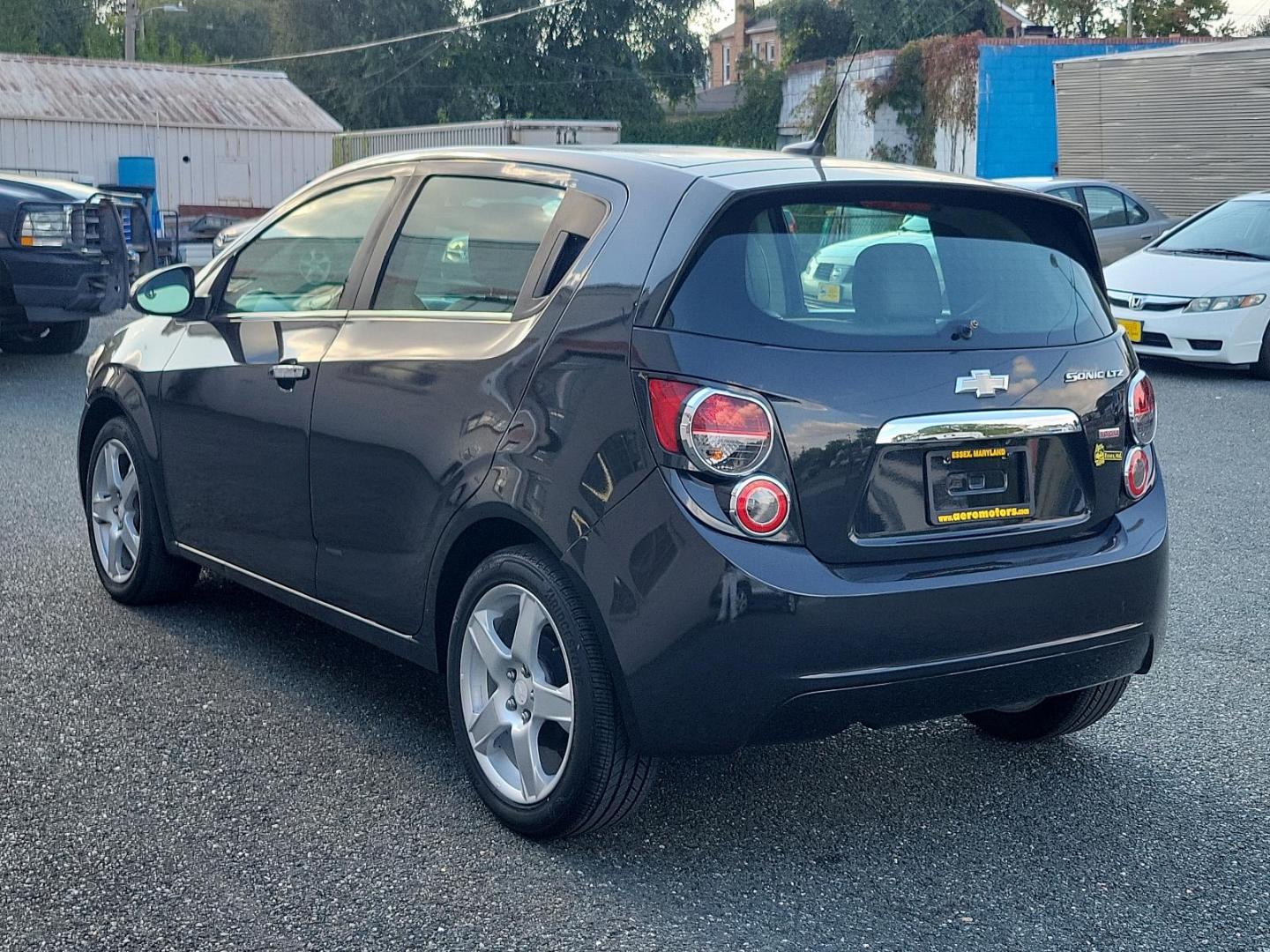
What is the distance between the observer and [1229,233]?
45.2 feet

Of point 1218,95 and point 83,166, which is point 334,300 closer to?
point 1218,95

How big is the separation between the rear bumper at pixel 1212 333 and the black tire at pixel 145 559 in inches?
355

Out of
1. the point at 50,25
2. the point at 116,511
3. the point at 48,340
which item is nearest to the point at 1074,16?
the point at 50,25

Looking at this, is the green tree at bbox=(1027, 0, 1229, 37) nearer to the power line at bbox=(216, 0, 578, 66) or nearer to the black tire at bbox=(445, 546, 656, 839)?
the power line at bbox=(216, 0, 578, 66)

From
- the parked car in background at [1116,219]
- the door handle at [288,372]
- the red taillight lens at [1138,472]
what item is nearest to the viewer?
the red taillight lens at [1138,472]

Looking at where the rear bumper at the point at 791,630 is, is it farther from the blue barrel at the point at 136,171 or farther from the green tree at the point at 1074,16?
the green tree at the point at 1074,16

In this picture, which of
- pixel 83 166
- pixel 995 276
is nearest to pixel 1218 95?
pixel 995 276

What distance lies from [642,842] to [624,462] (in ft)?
3.22

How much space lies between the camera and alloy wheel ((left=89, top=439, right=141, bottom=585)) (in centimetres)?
555

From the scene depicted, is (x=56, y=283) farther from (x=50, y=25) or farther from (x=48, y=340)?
(x=50, y=25)

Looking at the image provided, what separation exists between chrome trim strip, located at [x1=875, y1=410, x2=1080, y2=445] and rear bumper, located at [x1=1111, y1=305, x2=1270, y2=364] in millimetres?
9400

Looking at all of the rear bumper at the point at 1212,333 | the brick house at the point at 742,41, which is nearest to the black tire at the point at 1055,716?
the rear bumper at the point at 1212,333

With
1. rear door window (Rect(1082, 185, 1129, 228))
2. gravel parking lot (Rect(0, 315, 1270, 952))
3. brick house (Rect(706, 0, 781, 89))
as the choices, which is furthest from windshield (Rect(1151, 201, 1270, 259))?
brick house (Rect(706, 0, 781, 89))

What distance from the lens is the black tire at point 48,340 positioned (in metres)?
13.4
